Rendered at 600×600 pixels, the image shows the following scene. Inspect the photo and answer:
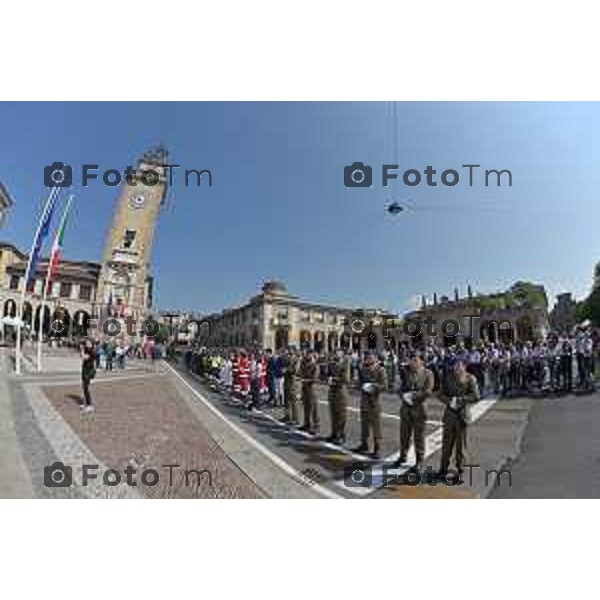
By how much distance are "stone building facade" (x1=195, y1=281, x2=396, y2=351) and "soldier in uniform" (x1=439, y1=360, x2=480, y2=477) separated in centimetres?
96

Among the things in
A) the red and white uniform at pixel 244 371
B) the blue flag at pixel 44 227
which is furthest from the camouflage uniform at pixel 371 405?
the blue flag at pixel 44 227

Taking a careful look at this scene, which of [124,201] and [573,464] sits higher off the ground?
[124,201]

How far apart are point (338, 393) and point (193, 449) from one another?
2.80 metres

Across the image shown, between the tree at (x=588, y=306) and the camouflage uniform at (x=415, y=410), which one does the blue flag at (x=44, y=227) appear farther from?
the tree at (x=588, y=306)

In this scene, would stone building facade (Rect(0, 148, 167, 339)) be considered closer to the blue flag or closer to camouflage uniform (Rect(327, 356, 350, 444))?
the blue flag

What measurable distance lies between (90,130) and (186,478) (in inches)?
137

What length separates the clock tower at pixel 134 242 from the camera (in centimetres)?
588

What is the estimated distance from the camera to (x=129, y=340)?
20.1 feet

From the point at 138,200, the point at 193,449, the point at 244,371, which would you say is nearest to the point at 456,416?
the point at 244,371

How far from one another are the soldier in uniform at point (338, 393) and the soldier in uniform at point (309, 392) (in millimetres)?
207

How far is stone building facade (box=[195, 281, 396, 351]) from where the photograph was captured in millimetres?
5883

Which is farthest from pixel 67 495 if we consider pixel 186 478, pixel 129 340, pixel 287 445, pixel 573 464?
pixel 573 464
